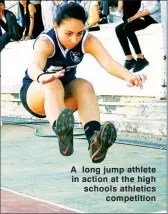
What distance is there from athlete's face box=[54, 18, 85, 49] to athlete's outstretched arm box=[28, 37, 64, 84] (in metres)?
0.05

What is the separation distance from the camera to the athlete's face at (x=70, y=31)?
1826 millimetres

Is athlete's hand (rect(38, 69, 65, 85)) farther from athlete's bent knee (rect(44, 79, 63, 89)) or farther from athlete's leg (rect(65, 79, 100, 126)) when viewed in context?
athlete's leg (rect(65, 79, 100, 126))

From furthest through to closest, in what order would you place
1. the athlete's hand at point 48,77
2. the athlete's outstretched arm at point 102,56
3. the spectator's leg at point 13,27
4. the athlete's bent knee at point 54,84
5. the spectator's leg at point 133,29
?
the spectator's leg at point 133,29
the spectator's leg at point 13,27
the athlete's outstretched arm at point 102,56
the athlete's bent knee at point 54,84
the athlete's hand at point 48,77

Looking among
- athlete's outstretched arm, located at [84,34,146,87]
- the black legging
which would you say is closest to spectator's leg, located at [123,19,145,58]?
the black legging

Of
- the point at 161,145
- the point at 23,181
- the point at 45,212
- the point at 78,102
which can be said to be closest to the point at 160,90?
the point at 161,145

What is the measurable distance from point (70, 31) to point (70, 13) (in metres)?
0.05

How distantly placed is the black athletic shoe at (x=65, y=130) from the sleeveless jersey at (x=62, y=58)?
0.46 feet

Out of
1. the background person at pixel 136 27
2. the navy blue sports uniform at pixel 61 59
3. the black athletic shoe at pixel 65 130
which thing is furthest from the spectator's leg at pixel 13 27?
the black athletic shoe at pixel 65 130

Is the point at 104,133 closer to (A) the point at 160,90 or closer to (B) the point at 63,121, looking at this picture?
(B) the point at 63,121

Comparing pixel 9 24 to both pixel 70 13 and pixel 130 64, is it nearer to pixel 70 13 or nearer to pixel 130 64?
pixel 130 64

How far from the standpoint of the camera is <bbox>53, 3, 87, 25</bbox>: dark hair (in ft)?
5.99

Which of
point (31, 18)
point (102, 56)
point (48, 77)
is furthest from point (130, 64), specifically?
point (48, 77)

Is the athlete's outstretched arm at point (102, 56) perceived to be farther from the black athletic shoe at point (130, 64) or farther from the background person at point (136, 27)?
the black athletic shoe at point (130, 64)

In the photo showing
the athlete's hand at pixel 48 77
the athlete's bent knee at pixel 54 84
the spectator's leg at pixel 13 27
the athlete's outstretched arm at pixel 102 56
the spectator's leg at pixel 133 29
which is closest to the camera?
the athlete's hand at pixel 48 77
